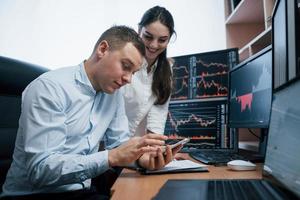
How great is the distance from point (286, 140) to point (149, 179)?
1.27ft

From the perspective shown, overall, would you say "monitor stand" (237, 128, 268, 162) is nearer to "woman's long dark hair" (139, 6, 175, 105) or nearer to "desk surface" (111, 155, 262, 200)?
"desk surface" (111, 155, 262, 200)

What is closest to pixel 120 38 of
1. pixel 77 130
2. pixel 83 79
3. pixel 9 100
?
pixel 83 79

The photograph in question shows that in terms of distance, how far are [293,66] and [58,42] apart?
188 cm

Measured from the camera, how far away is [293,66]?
774 millimetres

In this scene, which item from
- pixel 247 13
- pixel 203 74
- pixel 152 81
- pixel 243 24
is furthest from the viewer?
pixel 243 24

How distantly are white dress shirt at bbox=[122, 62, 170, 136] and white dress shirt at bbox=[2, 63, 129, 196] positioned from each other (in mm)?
349

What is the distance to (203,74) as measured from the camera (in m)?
1.66

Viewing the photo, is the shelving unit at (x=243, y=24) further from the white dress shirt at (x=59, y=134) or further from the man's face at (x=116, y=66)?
the white dress shirt at (x=59, y=134)

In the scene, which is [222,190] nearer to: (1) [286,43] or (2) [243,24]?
(1) [286,43]

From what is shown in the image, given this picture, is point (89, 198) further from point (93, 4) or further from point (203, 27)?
point (93, 4)

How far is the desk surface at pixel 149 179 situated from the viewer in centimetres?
65

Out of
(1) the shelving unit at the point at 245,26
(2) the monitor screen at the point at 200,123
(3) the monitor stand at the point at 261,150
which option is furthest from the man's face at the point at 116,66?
(1) the shelving unit at the point at 245,26

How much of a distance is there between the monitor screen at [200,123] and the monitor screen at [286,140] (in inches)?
29.3

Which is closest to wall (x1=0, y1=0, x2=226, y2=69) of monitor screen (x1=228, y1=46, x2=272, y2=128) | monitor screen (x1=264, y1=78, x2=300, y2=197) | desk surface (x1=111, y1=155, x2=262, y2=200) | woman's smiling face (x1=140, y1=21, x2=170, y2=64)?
woman's smiling face (x1=140, y1=21, x2=170, y2=64)
